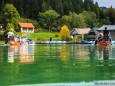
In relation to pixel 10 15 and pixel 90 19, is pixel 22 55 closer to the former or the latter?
pixel 10 15

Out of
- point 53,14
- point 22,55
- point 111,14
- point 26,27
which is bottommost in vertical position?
point 22,55

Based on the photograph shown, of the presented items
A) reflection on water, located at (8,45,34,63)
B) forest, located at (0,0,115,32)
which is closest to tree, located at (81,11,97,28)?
forest, located at (0,0,115,32)

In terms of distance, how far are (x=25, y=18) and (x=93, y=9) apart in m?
33.9

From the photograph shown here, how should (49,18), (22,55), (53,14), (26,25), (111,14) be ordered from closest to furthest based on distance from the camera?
(22,55) → (49,18) → (53,14) → (26,25) → (111,14)

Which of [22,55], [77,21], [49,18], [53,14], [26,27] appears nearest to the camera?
[22,55]

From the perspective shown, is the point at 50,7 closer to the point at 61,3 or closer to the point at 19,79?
the point at 61,3

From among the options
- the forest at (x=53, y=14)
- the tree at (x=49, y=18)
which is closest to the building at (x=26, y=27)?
the forest at (x=53, y=14)

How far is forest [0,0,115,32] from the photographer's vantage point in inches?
4850

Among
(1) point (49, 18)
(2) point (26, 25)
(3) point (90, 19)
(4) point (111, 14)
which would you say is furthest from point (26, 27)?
(4) point (111, 14)

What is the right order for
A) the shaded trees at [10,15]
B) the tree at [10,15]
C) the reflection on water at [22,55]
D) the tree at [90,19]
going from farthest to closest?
the tree at [90,19] < the tree at [10,15] < the shaded trees at [10,15] < the reflection on water at [22,55]

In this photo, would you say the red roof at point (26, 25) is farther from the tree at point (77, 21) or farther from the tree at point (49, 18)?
the tree at point (77, 21)

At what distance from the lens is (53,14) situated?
132750mm

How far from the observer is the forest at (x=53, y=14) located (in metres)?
123

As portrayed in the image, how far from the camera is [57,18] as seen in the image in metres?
138
